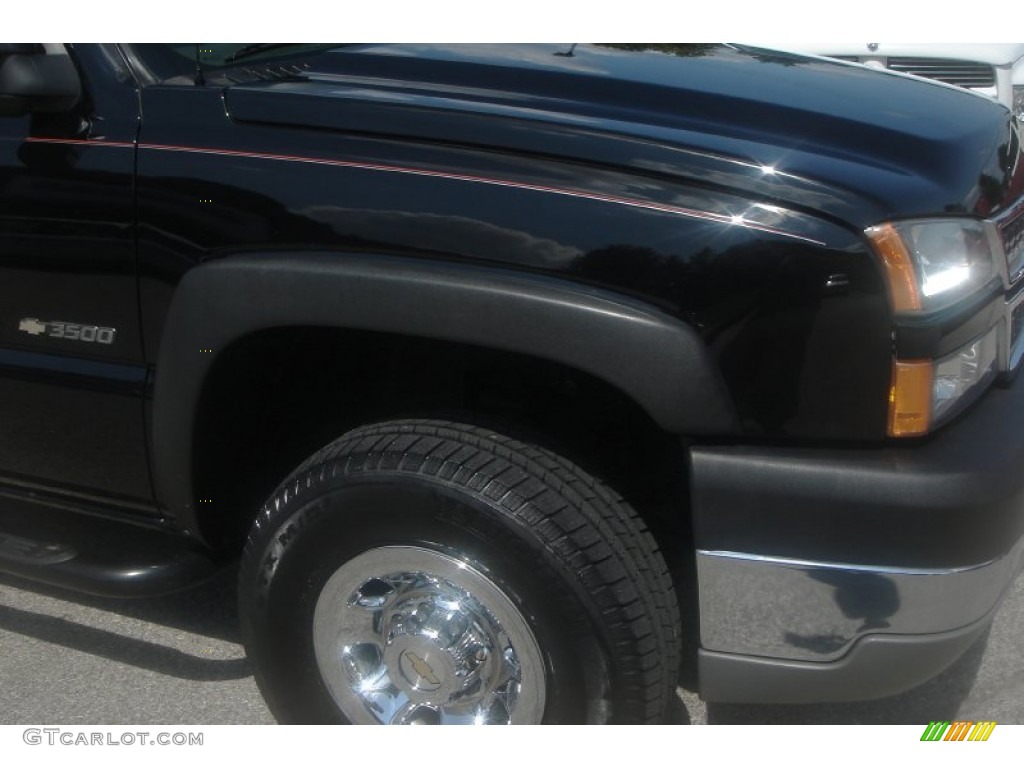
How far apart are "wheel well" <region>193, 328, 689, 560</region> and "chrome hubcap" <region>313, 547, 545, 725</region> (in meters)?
0.33

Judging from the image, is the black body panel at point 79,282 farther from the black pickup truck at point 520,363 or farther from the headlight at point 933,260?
the headlight at point 933,260

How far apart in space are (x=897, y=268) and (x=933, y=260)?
12 centimetres

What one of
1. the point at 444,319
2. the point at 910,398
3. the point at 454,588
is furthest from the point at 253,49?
the point at 910,398

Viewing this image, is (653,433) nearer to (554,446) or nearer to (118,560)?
(554,446)

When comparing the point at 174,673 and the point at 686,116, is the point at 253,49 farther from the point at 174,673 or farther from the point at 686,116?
the point at 174,673

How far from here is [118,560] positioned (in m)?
2.64

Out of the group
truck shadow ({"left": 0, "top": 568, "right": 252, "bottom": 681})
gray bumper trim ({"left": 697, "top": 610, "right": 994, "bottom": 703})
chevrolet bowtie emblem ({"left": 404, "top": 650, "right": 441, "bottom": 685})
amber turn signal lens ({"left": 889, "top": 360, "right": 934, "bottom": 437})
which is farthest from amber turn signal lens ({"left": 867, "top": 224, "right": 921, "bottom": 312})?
truck shadow ({"left": 0, "top": 568, "right": 252, "bottom": 681})

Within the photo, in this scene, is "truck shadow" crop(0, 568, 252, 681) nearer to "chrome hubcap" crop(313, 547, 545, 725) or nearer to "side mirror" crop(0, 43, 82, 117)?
"chrome hubcap" crop(313, 547, 545, 725)

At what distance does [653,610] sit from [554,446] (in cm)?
37

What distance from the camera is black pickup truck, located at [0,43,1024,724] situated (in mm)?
1978

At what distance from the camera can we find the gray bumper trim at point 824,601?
1999mm

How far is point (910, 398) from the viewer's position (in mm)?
1969

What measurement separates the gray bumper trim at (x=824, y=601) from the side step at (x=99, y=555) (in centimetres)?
123
